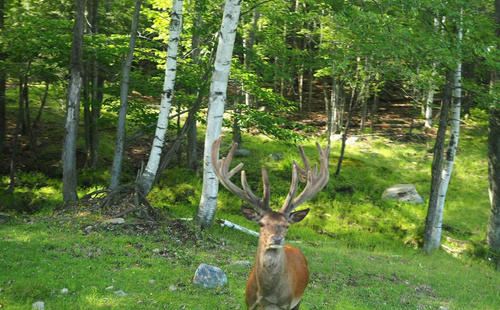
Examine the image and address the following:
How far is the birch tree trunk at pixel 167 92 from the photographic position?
14.6m

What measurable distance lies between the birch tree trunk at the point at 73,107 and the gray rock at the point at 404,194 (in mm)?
13014

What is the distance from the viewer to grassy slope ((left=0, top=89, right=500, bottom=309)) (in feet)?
28.5

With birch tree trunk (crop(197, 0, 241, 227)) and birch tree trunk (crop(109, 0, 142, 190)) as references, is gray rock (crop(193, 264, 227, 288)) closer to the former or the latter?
birch tree trunk (crop(197, 0, 241, 227))

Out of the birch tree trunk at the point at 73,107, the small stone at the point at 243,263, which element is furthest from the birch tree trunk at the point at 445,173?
the birch tree trunk at the point at 73,107

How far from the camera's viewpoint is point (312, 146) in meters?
27.3

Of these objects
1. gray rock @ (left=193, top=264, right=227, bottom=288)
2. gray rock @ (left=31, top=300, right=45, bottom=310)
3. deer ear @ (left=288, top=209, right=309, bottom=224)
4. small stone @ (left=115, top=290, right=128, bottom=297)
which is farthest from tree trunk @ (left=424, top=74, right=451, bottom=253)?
gray rock @ (left=31, top=300, right=45, bottom=310)

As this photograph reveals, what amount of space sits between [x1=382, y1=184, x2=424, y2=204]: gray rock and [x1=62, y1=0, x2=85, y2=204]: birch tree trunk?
13014 millimetres

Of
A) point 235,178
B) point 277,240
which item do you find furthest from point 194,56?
point 277,240

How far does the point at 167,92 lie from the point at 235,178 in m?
8.30

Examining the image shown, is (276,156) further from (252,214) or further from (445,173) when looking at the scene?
(252,214)

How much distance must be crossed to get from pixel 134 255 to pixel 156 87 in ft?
32.3

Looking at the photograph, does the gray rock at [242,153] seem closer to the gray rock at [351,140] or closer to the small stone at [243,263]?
the gray rock at [351,140]

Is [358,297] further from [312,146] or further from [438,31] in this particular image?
[312,146]

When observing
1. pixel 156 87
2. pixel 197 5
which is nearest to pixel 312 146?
pixel 156 87
